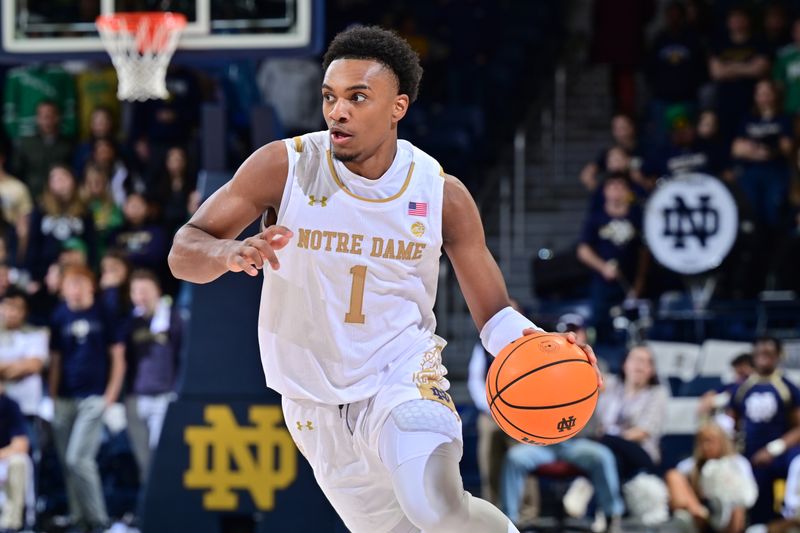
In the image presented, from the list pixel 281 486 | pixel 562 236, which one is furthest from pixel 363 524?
pixel 562 236

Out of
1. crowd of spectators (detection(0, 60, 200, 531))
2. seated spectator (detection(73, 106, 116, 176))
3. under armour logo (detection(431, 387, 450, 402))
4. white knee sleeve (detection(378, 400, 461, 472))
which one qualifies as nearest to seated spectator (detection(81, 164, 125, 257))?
crowd of spectators (detection(0, 60, 200, 531))

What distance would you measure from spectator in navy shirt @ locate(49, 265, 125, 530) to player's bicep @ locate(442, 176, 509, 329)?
556 cm

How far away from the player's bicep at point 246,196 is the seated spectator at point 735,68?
756cm

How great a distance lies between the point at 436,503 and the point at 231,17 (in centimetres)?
511

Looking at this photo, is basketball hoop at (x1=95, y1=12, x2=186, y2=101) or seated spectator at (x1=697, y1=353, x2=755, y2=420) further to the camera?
seated spectator at (x1=697, y1=353, x2=755, y2=420)

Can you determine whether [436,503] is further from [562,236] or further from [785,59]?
[562,236]

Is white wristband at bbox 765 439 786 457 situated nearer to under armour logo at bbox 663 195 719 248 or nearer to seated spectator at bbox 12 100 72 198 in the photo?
under armour logo at bbox 663 195 719 248

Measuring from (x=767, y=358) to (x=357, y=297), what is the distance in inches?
214

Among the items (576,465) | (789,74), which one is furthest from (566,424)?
(789,74)

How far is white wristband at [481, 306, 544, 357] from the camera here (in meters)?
4.71

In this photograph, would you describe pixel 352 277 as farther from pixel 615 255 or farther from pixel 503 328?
pixel 615 255

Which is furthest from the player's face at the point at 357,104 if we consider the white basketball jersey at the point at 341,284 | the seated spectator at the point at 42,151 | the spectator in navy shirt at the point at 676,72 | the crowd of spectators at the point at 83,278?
the spectator in navy shirt at the point at 676,72

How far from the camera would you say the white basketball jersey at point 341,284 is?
14.9ft

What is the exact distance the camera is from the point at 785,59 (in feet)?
37.6
